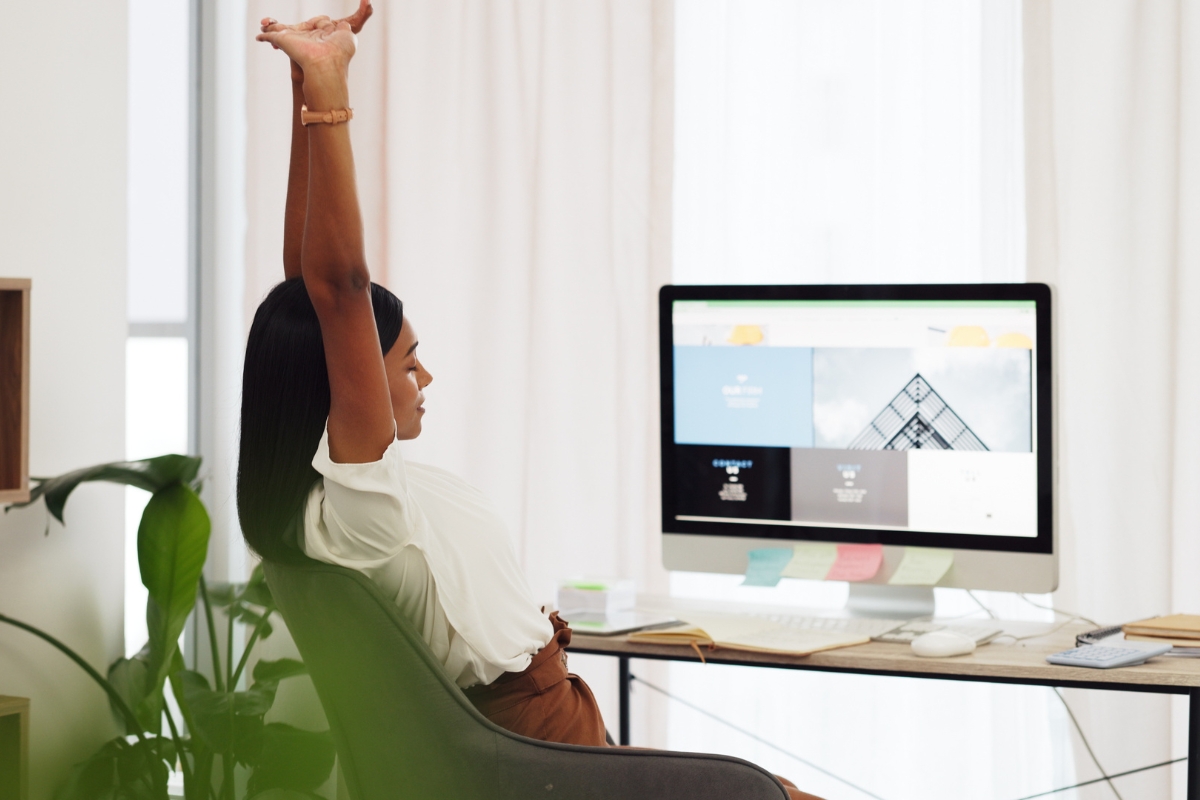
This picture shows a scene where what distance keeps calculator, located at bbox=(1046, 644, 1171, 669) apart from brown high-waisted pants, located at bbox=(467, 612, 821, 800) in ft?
1.55

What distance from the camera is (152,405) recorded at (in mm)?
3000

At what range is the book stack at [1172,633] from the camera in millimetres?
1601

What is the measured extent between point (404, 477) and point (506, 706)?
0.96ft

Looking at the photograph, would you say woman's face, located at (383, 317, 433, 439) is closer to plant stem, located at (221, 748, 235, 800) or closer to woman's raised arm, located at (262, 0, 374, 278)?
woman's raised arm, located at (262, 0, 374, 278)

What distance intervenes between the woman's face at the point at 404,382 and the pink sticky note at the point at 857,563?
83 cm

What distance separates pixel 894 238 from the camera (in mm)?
2408

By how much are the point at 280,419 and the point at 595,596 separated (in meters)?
0.85

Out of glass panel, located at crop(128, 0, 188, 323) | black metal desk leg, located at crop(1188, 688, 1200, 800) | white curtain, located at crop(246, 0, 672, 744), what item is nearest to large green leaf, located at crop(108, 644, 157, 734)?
white curtain, located at crop(246, 0, 672, 744)

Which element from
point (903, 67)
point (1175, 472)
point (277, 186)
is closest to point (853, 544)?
point (1175, 472)

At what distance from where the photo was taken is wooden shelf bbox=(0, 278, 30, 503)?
2039 millimetres

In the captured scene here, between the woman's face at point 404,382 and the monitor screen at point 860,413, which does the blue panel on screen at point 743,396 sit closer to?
the monitor screen at point 860,413

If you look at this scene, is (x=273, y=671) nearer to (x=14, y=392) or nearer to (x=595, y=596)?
(x=14, y=392)

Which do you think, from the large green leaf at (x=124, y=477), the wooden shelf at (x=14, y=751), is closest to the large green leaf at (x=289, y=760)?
the wooden shelf at (x=14, y=751)

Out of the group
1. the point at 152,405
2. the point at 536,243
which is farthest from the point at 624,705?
the point at 152,405
